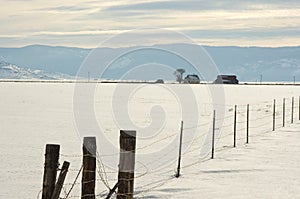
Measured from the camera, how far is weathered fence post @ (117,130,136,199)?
26.1 feet

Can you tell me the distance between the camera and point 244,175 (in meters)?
11.6

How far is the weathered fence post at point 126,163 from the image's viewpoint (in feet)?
26.1

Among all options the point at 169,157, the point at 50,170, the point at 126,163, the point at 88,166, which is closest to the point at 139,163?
the point at 169,157

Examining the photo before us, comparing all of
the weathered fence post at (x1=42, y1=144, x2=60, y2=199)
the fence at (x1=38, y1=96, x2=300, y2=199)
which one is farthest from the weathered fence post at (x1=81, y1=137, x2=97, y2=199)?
the weathered fence post at (x1=42, y1=144, x2=60, y2=199)

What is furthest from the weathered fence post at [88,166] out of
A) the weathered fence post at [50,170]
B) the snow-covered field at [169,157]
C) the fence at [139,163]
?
the snow-covered field at [169,157]

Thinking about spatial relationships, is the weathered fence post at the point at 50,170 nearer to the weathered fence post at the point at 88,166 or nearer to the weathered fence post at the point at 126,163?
the weathered fence post at the point at 88,166

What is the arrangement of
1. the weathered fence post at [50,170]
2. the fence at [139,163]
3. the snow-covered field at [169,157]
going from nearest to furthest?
1. the weathered fence post at [50,170]
2. the fence at [139,163]
3. the snow-covered field at [169,157]

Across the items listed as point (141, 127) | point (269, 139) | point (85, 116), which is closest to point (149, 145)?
point (269, 139)

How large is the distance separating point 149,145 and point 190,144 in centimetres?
131

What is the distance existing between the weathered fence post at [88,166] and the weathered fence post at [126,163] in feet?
1.57

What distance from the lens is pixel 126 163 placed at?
803 centimetres

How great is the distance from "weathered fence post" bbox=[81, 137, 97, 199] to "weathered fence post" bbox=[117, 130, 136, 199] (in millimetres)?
478

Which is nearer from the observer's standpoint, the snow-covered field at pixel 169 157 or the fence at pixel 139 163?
the fence at pixel 139 163

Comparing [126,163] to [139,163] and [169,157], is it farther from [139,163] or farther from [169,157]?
[169,157]
